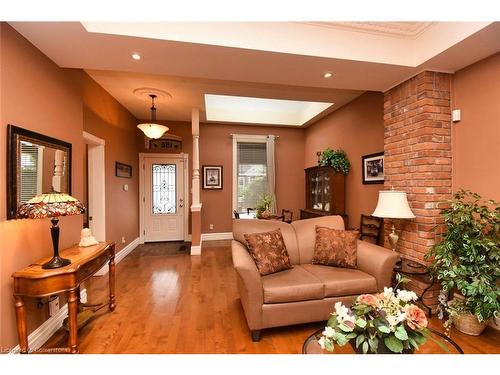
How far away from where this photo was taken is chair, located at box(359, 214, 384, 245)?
3.37 m

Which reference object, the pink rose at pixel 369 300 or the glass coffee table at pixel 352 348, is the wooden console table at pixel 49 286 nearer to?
the glass coffee table at pixel 352 348

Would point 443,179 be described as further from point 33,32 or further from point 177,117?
point 177,117

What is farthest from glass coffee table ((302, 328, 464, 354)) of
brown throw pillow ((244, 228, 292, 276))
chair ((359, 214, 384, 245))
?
chair ((359, 214, 384, 245))

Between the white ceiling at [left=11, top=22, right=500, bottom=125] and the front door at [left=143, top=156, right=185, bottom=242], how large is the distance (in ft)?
10.6

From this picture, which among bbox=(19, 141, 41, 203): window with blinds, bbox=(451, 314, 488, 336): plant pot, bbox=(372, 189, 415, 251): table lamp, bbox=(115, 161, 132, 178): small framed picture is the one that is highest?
bbox=(115, 161, 132, 178): small framed picture

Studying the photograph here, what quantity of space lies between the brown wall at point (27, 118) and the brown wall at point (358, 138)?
400 centimetres

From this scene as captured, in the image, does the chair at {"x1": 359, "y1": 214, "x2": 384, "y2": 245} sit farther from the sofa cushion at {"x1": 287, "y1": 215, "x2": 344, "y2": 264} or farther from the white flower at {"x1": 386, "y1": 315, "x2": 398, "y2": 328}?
the white flower at {"x1": 386, "y1": 315, "x2": 398, "y2": 328}

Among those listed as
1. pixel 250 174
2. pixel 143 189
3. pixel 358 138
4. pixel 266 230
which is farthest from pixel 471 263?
pixel 143 189

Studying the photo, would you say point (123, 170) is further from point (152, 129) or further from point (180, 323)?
point (180, 323)

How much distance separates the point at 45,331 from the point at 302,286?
2.29m

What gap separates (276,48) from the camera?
7.09ft
